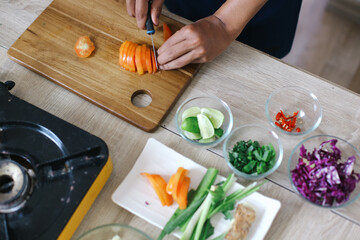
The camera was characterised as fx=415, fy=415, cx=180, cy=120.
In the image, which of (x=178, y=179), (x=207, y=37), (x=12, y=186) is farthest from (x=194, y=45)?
(x=12, y=186)

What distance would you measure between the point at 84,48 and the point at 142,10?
0.28 metres

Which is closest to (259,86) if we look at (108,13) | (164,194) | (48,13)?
(164,194)

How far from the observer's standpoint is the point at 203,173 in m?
1.46

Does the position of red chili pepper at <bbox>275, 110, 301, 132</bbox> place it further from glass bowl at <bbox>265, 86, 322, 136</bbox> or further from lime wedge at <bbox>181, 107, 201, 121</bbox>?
lime wedge at <bbox>181, 107, 201, 121</bbox>

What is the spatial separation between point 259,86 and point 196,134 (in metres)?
0.35

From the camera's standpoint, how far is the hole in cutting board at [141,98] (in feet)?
5.32

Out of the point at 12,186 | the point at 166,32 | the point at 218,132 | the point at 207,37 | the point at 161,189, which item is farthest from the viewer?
the point at 166,32

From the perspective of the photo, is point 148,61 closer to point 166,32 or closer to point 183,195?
point 166,32

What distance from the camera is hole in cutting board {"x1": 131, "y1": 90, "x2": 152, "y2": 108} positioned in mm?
1621

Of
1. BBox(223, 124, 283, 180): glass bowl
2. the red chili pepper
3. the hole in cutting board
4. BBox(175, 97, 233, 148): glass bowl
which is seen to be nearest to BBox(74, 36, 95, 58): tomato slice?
the hole in cutting board

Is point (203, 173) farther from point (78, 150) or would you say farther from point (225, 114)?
point (78, 150)

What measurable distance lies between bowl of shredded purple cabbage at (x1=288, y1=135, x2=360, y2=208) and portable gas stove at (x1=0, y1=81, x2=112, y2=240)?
0.66m

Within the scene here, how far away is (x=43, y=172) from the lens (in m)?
1.36

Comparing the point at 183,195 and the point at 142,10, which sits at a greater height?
the point at 142,10
